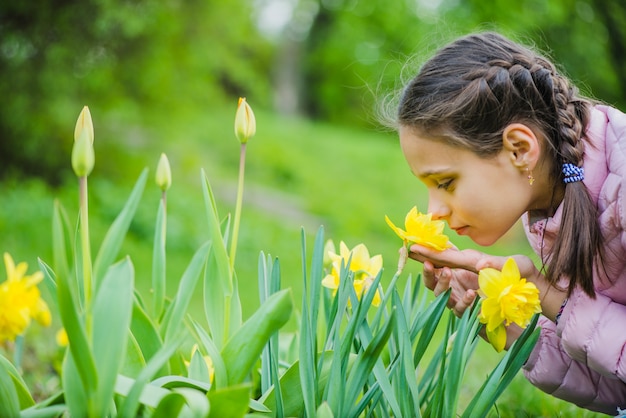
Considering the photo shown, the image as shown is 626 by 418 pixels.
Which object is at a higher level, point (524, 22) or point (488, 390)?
point (524, 22)

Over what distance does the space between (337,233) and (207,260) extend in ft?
15.5

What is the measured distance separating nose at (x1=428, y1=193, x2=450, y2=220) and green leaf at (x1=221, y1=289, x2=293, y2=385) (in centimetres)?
47

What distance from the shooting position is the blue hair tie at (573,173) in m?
1.47

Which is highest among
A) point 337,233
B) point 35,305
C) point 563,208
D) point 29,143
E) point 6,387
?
point 563,208

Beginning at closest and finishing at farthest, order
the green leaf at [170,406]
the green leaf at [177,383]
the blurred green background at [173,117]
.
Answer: the green leaf at [170,406] → the green leaf at [177,383] → the blurred green background at [173,117]

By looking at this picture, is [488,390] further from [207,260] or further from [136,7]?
[136,7]

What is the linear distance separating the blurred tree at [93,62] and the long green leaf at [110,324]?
452cm

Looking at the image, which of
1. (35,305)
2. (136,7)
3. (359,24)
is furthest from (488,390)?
(359,24)

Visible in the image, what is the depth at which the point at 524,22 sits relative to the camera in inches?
247

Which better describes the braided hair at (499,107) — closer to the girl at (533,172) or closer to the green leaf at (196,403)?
the girl at (533,172)

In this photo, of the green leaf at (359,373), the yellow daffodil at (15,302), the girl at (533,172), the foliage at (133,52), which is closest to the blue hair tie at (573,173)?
the girl at (533,172)

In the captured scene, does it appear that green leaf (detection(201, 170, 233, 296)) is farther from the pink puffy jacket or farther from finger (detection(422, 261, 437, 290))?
the pink puffy jacket

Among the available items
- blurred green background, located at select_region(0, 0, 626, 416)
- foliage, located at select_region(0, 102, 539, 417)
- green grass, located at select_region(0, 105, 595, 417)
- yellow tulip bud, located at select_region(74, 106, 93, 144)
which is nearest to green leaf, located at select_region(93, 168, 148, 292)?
foliage, located at select_region(0, 102, 539, 417)

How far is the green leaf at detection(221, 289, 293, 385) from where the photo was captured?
3.76 ft
